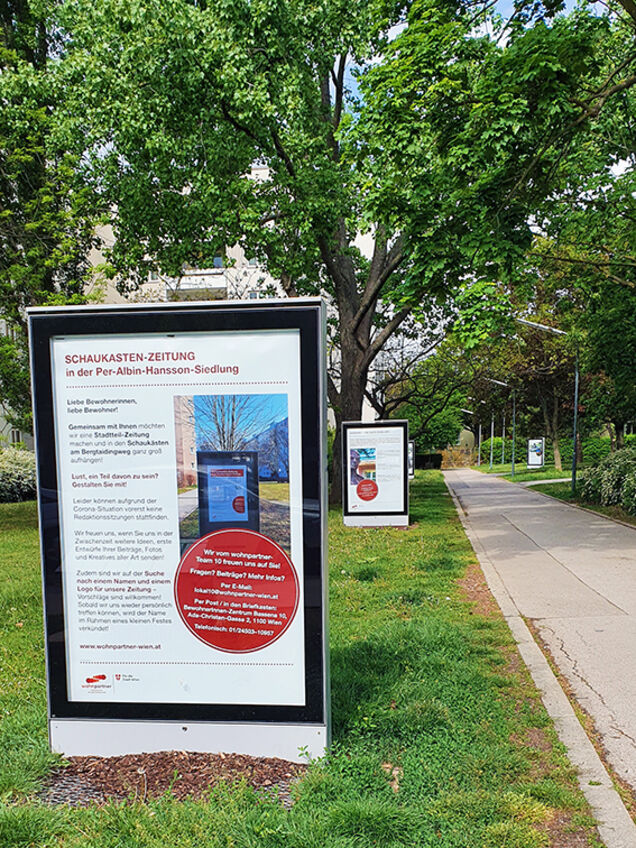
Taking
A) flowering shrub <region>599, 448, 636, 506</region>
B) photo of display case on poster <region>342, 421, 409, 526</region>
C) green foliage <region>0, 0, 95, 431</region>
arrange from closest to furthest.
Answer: photo of display case on poster <region>342, 421, 409, 526</region> < green foliage <region>0, 0, 95, 431</region> < flowering shrub <region>599, 448, 636, 506</region>

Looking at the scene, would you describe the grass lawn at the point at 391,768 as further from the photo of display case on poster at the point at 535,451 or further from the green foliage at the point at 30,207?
the photo of display case on poster at the point at 535,451

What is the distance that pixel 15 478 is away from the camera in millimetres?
25031

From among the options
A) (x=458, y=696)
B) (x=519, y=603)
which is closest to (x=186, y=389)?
(x=458, y=696)

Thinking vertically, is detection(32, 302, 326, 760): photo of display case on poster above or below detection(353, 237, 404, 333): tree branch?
below

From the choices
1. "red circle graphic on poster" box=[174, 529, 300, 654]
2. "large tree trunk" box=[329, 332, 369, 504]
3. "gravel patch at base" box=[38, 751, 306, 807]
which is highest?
"large tree trunk" box=[329, 332, 369, 504]

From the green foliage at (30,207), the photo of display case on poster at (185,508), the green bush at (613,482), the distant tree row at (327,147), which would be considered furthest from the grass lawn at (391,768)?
the green bush at (613,482)

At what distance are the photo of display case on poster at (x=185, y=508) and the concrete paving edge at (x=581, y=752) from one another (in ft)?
4.62

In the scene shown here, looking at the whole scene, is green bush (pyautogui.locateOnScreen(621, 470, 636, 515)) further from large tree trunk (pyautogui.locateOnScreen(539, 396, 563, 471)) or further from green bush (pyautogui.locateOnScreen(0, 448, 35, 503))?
large tree trunk (pyautogui.locateOnScreen(539, 396, 563, 471))

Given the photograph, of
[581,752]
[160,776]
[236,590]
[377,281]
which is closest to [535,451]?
[377,281]

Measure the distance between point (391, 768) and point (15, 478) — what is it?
79.3 feet

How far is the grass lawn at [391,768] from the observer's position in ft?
9.88

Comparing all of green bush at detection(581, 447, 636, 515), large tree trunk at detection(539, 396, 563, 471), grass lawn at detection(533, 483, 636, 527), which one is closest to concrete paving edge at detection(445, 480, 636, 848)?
grass lawn at detection(533, 483, 636, 527)

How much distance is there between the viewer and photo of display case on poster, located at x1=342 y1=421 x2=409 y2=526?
14047mm

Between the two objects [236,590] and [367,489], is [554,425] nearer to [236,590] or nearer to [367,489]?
[367,489]
